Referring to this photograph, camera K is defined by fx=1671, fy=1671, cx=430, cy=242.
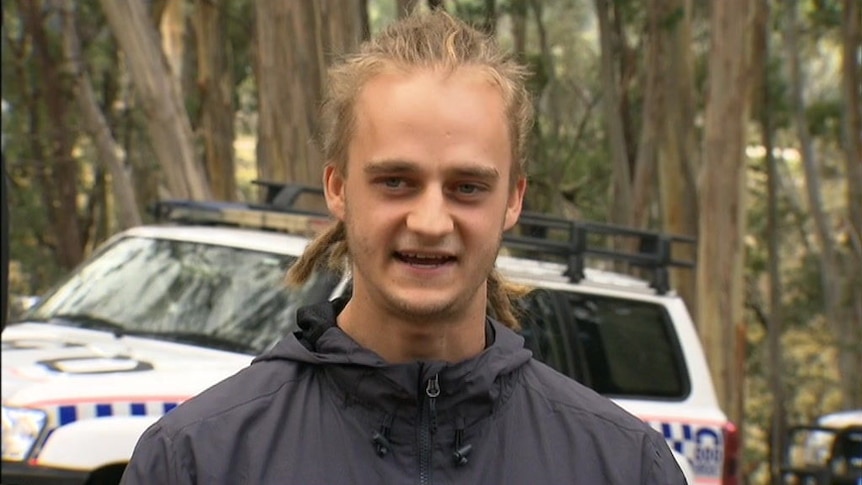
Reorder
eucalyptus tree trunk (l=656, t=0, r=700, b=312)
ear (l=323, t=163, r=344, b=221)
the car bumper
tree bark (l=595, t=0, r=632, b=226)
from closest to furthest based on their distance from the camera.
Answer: ear (l=323, t=163, r=344, b=221), the car bumper, eucalyptus tree trunk (l=656, t=0, r=700, b=312), tree bark (l=595, t=0, r=632, b=226)

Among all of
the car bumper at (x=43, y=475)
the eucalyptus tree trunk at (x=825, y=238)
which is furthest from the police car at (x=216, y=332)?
the eucalyptus tree trunk at (x=825, y=238)

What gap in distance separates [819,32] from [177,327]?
22547mm

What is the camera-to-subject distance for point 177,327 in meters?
6.98

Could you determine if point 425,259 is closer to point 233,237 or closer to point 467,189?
point 467,189

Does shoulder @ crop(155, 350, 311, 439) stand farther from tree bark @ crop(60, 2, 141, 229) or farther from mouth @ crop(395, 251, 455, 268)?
tree bark @ crop(60, 2, 141, 229)

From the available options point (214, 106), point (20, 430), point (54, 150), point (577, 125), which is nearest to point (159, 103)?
point (20, 430)

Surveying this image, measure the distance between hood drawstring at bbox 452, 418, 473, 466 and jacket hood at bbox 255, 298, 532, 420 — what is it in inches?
0.9

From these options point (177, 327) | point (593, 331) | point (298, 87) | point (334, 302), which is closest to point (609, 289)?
point (593, 331)

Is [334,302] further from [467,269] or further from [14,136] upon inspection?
[14,136]

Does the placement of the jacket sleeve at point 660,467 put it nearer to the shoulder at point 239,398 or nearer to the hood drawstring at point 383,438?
the hood drawstring at point 383,438

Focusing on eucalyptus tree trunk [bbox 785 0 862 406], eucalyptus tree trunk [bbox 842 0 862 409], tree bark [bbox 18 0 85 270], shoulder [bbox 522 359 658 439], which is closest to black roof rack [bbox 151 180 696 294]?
shoulder [bbox 522 359 658 439]

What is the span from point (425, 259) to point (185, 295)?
497cm

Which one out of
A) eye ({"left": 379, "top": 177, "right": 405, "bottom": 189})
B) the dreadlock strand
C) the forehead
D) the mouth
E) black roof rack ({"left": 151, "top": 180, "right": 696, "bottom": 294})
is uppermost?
the forehead

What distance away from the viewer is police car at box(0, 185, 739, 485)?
19.5 feet
